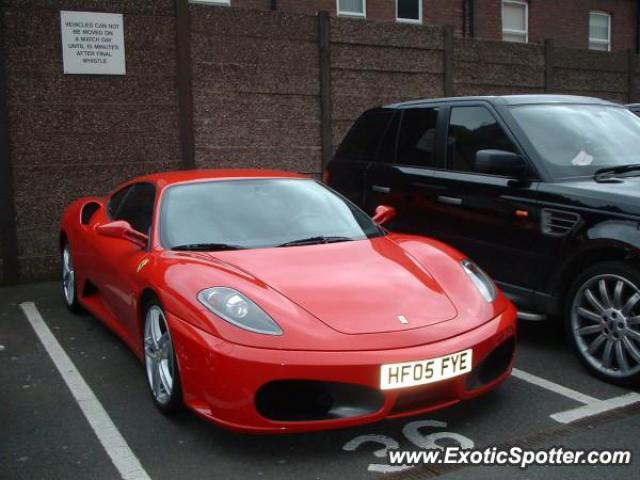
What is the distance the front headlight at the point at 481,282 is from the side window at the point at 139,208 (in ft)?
6.38

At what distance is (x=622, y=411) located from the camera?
371cm

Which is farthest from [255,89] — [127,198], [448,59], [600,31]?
[600,31]

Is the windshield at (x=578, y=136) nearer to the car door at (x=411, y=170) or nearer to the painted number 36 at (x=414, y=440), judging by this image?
the car door at (x=411, y=170)

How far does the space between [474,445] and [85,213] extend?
394 centimetres

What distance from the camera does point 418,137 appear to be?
231 inches

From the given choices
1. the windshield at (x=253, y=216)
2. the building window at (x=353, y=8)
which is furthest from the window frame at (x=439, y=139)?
the building window at (x=353, y=8)

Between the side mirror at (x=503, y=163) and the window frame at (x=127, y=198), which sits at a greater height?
the side mirror at (x=503, y=163)

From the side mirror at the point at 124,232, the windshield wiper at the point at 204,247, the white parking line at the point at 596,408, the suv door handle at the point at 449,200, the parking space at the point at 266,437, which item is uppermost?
the suv door handle at the point at 449,200

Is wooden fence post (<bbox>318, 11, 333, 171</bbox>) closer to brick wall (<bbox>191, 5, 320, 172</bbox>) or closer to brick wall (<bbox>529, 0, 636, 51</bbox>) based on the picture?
brick wall (<bbox>191, 5, 320, 172</bbox>)

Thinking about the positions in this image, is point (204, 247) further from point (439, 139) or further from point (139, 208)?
point (439, 139)

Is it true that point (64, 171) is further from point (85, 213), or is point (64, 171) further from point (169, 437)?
point (169, 437)

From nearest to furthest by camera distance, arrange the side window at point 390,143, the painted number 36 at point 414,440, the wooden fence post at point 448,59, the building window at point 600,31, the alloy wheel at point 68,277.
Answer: the painted number 36 at point 414,440, the alloy wheel at point 68,277, the side window at point 390,143, the wooden fence post at point 448,59, the building window at point 600,31

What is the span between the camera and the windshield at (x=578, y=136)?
4.77m

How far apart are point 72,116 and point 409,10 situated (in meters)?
10.4
